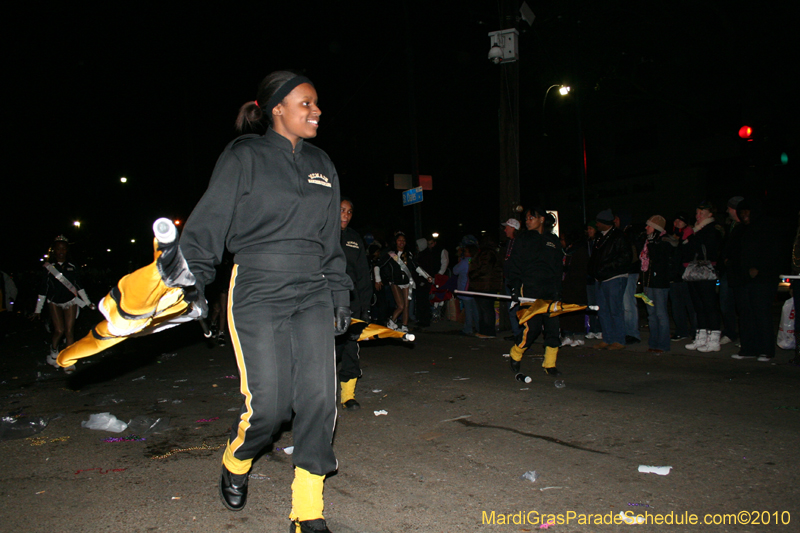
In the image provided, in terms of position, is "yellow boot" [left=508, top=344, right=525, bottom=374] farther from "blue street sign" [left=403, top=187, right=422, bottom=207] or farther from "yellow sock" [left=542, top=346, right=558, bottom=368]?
"blue street sign" [left=403, top=187, right=422, bottom=207]

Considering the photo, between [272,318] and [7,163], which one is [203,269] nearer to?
[272,318]

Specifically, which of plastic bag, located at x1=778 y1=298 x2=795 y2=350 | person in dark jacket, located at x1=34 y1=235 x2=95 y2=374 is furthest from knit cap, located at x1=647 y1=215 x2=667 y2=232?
person in dark jacket, located at x1=34 y1=235 x2=95 y2=374

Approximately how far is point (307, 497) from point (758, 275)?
707 cm

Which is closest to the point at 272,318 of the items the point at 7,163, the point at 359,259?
the point at 359,259

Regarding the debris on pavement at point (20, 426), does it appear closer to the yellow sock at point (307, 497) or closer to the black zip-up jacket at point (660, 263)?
the yellow sock at point (307, 497)

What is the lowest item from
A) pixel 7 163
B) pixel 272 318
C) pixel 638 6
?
pixel 272 318

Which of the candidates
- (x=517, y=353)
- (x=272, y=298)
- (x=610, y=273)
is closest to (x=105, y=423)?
(x=272, y=298)

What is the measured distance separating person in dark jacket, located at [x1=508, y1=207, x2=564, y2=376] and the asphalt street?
0.37 m

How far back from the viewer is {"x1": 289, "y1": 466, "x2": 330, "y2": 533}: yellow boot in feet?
9.37

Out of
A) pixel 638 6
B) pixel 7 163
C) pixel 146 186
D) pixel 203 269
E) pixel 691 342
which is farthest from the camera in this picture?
pixel 146 186

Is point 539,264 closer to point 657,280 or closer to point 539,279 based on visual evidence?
point 539,279

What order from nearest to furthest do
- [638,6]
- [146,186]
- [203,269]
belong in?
[203,269] < [638,6] < [146,186]

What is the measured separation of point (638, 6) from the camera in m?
18.0

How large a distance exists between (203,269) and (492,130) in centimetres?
2710
